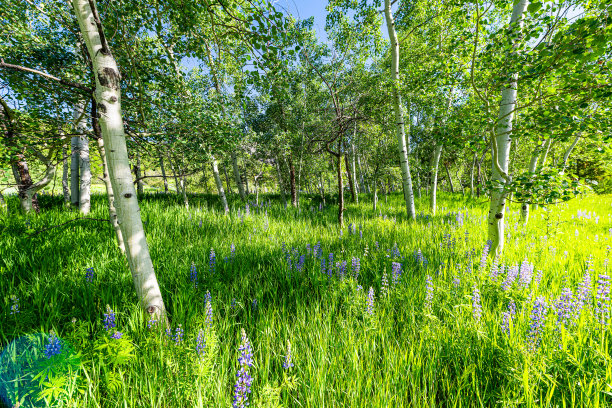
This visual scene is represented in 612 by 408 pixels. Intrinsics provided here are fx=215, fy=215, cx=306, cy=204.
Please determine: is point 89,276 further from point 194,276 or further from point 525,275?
point 525,275

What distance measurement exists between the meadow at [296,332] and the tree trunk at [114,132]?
53 centimetres

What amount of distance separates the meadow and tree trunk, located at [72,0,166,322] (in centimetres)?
53

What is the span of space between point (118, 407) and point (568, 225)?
30.0 ft

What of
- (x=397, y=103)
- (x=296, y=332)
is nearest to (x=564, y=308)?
(x=296, y=332)

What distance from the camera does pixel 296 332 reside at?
6.71ft

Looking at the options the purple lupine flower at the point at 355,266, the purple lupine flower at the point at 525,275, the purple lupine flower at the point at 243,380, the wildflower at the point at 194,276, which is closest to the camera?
the purple lupine flower at the point at 243,380

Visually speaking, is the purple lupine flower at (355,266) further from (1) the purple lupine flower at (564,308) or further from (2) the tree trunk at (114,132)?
(2) the tree trunk at (114,132)

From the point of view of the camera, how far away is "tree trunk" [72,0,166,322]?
5.52 ft

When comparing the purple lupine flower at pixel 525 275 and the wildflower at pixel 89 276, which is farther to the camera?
the wildflower at pixel 89 276

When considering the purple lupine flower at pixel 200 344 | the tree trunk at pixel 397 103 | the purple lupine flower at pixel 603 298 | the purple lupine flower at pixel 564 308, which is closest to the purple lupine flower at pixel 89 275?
the purple lupine flower at pixel 200 344

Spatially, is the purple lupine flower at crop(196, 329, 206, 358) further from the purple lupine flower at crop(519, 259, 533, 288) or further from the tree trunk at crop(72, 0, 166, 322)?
the purple lupine flower at crop(519, 259, 533, 288)

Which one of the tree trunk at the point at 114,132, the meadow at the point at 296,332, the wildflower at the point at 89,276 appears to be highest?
the tree trunk at the point at 114,132

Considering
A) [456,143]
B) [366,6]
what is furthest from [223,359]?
[366,6]

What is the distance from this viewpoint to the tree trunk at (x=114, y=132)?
5.52 feet
